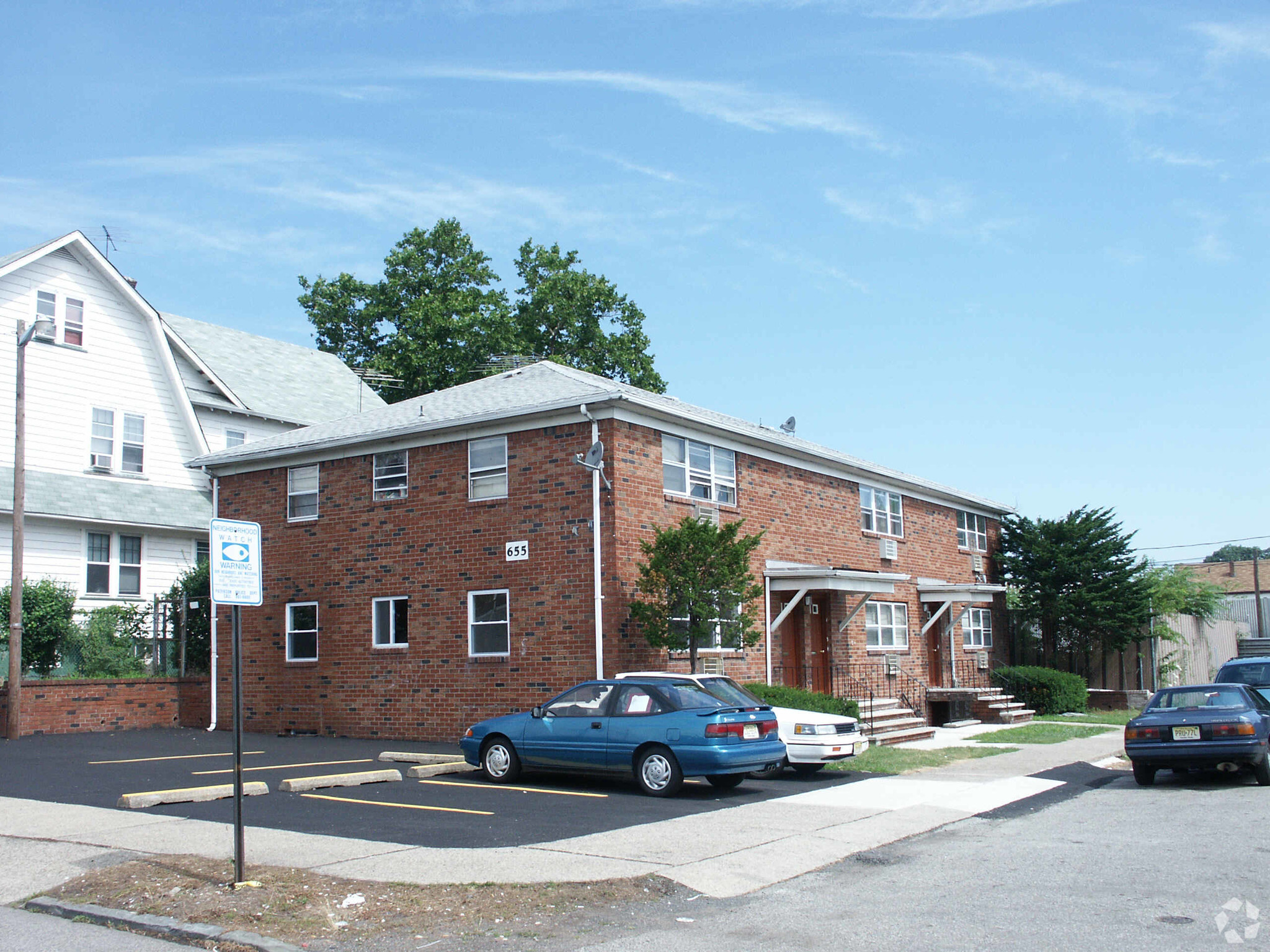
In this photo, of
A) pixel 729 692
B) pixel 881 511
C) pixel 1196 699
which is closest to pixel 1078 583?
pixel 881 511

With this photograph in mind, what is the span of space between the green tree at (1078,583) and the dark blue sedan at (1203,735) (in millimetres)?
16526

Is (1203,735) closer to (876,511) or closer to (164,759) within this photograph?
(876,511)

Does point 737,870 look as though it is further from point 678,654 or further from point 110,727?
point 110,727

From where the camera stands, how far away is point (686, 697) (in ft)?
46.0

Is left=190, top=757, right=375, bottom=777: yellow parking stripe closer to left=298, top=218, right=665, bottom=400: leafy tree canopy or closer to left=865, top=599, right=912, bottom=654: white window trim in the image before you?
left=865, top=599, right=912, bottom=654: white window trim

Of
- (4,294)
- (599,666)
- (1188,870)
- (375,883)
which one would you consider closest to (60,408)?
(4,294)

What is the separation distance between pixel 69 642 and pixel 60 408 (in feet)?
18.7

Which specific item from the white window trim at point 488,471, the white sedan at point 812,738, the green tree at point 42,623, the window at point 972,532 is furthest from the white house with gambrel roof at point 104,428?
the window at point 972,532

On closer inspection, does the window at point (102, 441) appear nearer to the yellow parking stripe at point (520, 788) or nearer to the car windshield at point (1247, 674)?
the yellow parking stripe at point (520, 788)

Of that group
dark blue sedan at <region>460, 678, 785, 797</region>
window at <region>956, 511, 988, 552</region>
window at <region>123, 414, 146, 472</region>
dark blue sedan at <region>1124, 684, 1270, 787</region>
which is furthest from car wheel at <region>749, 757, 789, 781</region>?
window at <region>123, 414, 146, 472</region>

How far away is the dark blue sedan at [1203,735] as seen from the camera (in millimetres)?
14125

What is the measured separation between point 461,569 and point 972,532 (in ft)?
57.2

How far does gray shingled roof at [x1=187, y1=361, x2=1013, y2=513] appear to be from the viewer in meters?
19.6

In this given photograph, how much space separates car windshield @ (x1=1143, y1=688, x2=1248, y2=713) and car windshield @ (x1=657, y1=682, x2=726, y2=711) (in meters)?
5.92
